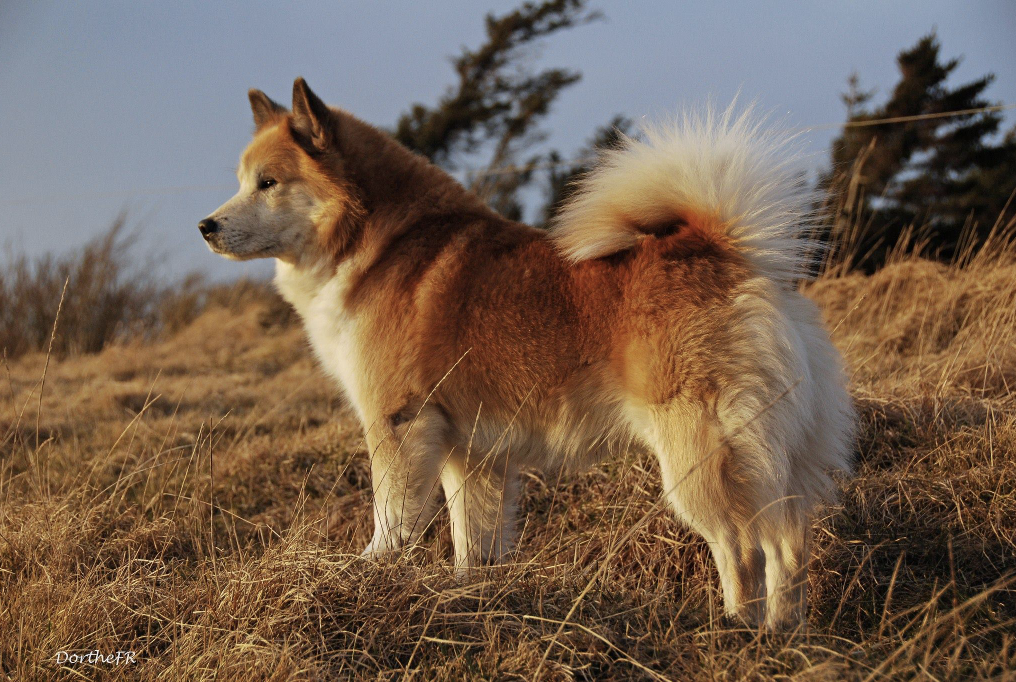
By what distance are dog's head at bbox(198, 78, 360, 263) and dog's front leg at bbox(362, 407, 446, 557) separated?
0.80 metres

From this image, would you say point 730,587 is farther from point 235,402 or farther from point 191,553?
point 235,402

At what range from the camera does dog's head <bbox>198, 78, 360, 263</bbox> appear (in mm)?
3125

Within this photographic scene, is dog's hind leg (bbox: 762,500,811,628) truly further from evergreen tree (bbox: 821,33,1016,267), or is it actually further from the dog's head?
evergreen tree (bbox: 821,33,1016,267)

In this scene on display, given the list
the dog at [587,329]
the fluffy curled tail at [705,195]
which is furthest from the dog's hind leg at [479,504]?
the fluffy curled tail at [705,195]

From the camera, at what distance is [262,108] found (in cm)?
355

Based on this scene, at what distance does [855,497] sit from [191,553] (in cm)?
275

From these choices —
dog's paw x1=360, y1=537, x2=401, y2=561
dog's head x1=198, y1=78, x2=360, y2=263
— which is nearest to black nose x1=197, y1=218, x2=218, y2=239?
dog's head x1=198, y1=78, x2=360, y2=263

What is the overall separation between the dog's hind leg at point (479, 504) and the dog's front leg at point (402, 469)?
222 millimetres

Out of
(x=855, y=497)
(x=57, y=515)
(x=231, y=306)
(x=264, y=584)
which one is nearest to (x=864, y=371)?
(x=855, y=497)

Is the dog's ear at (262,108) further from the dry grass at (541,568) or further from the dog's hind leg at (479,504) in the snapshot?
the dog's hind leg at (479,504)

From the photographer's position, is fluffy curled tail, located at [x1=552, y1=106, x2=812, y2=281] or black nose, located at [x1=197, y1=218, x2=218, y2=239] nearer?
fluffy curled tail, located at [x1=552, y1=106, x2=812, y2=281]

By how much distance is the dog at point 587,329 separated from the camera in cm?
251

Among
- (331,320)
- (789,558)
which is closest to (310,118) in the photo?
(331,320)

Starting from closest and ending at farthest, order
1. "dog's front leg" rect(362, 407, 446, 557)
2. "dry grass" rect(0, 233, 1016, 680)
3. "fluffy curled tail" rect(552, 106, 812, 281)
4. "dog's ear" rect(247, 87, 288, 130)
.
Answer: "dry grass" rect(0, 233, 1016, 680)
"fluffy curled tail" rect(552, 106, 812, 281)
"dog's front leg" rect(362, 407, 446, 557)
"dog's ear" rect(247, 87, 288, 130)
